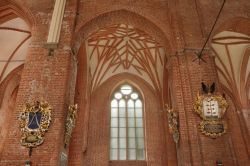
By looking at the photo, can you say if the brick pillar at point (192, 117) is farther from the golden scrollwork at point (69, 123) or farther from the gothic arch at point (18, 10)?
the gothic arch at point (18, 10)

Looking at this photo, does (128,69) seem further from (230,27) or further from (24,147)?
(24,147)

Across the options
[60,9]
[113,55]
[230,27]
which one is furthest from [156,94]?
[60,9]

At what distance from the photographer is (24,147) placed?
6.52 metres

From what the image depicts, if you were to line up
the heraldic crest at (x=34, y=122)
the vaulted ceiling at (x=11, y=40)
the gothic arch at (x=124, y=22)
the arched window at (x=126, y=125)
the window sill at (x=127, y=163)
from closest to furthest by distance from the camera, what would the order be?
the heraldic crest at (x=34, y=122), the gothic arch at (x=124, y=22), the vaulted ceiling at (x=11, y=40), the window sill at (x=127, y=163), the arched window at (x=126, y=125)

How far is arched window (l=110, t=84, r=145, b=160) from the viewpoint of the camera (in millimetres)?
14604

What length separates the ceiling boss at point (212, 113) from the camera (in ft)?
23.0

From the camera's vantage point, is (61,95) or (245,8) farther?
(245,8)

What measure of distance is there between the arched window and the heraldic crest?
856 cm

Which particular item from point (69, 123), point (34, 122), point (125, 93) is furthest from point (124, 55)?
point (34, 122)

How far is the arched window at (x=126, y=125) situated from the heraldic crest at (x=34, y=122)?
856 centimetres

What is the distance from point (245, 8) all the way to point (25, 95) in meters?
9.09

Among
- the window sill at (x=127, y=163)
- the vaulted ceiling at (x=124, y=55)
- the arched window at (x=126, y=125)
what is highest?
the vaulted ceiling at (x=124, y=55)

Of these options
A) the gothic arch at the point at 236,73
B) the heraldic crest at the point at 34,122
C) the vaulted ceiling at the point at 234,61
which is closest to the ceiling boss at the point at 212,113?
the heraldic crest at the point at 34,122

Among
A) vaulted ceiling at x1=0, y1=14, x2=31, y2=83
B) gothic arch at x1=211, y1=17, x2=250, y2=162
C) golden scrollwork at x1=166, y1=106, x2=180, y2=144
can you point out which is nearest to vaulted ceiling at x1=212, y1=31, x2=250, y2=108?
gothic arch at x1=211, y1=17, x2=250, y2=162
